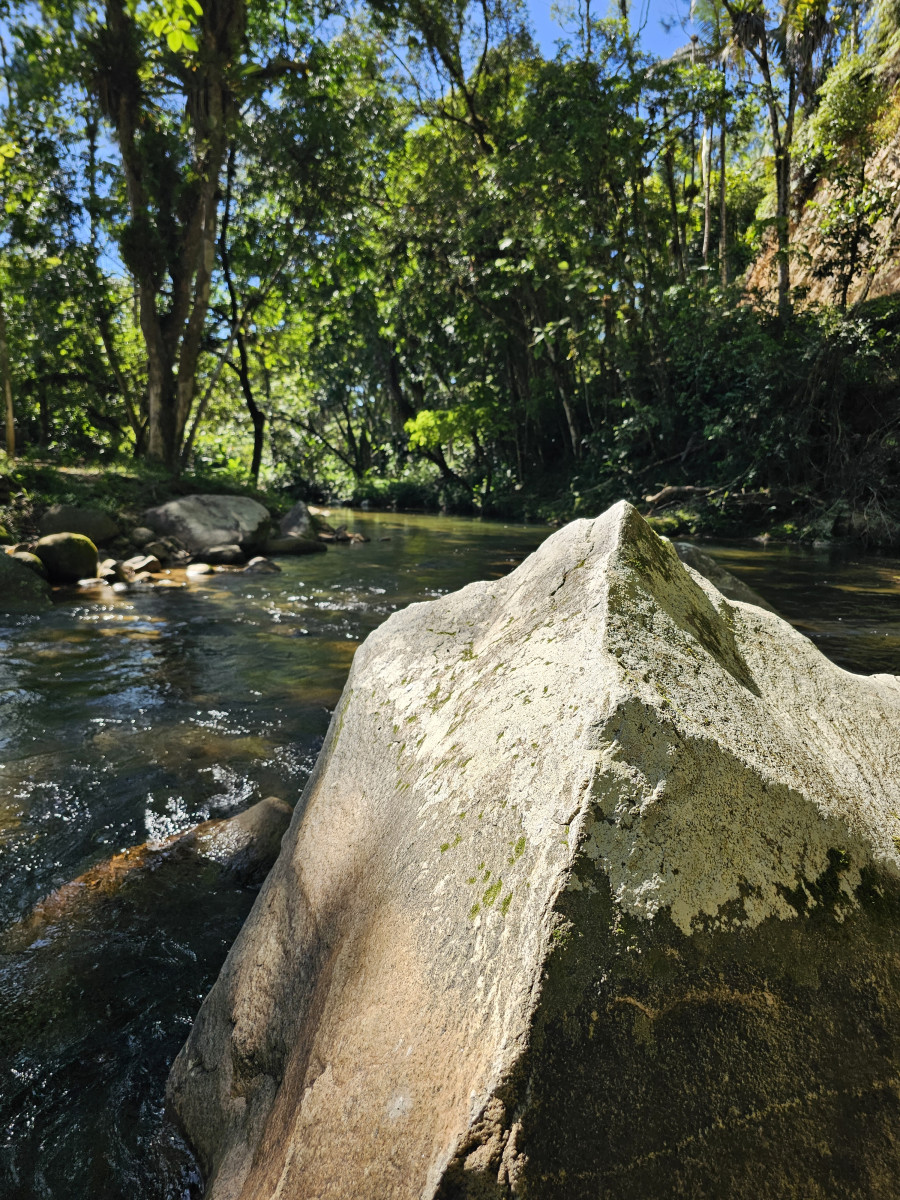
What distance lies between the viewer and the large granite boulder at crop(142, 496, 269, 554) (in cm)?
1210

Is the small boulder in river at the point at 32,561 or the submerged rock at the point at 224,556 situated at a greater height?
the small boulder in river at the point at 32,561

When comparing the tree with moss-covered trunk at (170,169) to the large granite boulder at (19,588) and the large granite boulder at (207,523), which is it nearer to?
the large granite boulder at (207,523)

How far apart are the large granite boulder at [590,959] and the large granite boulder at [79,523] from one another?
399 inches

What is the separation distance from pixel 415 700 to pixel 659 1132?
112 cm

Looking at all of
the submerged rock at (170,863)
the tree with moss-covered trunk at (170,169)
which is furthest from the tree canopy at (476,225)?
the submerged rock at (170,863)

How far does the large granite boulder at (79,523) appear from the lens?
33.4ft

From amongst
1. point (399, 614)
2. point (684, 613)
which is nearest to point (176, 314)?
point (399, 614)

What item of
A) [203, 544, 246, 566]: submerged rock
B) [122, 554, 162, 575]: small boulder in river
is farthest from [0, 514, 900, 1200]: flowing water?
[203, 544, 246, 566]: submerged rock

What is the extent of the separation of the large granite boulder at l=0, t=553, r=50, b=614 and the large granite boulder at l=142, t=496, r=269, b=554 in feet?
13.7

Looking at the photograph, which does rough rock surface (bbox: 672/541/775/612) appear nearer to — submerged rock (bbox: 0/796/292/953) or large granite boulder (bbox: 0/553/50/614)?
submerged rock (bbox: 0/796/292/953)

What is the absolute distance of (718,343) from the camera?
653 inches

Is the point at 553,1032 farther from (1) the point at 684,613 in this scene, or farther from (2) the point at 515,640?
(1) the point at 684,613

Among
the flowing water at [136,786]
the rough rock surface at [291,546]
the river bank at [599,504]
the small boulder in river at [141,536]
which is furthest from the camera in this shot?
the rough rock surface at [291,546]

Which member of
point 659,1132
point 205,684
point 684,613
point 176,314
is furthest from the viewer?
point 176,314
